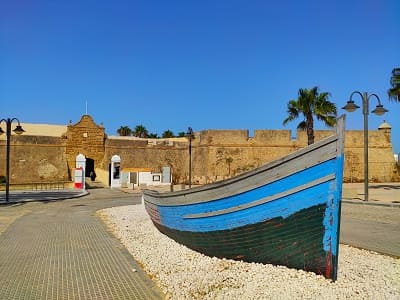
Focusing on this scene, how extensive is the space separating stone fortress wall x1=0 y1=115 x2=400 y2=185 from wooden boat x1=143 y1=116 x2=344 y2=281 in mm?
29540

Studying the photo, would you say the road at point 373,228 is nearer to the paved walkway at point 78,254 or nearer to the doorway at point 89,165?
the paved walkway at point 78,254

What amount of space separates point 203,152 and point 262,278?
31.7 meters

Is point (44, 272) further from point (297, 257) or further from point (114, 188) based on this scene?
point (114, 188)

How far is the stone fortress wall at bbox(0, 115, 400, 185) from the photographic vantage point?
34.1 metres

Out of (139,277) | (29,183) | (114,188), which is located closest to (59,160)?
(29,183)

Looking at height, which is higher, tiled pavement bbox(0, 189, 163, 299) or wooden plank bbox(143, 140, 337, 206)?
wooden plank bbox(143, 140, 337, 206)

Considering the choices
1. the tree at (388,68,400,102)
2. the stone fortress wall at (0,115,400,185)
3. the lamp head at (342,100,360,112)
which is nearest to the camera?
the lamp head at (342,100,360,112)

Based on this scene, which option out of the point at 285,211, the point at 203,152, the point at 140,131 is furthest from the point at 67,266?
the point at 140,131

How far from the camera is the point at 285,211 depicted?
15.3 ft

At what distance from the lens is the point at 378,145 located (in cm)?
3638

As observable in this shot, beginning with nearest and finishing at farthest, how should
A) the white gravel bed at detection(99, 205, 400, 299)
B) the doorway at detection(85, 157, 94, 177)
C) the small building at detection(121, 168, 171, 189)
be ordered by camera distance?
the white gravel bed at detection(99, 205, 400, 299) → the small building at detection(121, 168, 171, 189) → the doorway at detection(85, 157, 94, 177)

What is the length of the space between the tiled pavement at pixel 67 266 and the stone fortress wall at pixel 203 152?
1001 inches

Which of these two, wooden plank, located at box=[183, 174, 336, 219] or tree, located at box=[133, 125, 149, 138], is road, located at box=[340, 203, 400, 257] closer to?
wooden plank, located at box=[183, 174, 336, 219]

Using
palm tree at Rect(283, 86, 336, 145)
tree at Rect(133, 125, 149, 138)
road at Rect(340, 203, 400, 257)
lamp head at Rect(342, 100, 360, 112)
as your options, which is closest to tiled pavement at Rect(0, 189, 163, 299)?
road at Rect(340, 203, 400, 257)
